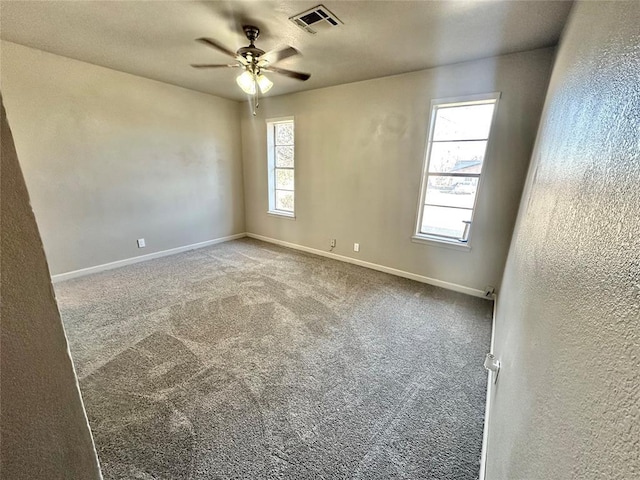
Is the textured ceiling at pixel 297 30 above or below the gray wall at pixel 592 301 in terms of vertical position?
above

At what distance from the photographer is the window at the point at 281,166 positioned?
4.66m

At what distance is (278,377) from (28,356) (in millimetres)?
1616

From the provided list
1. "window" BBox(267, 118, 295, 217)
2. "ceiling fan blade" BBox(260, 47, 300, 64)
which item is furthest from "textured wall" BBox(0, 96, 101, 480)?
"window" BBox(267, 118, 295, 217)

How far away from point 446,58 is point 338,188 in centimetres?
199

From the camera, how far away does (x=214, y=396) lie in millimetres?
1723

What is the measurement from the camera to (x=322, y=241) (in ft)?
14.6

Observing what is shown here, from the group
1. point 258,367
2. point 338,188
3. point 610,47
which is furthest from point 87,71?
point 610,47

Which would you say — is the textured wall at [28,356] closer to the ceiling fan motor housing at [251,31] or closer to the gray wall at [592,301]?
the gray wall at [592,301]

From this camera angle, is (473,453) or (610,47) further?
(473,453)

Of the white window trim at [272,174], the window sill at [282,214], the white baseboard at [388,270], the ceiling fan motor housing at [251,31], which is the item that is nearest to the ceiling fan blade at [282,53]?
the ceiling fan motor housing at [251,31]

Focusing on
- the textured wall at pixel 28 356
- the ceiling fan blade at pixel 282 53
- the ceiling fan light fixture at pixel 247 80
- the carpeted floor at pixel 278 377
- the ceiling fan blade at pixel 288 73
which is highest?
the ceiling fan blade at pixel 282 53

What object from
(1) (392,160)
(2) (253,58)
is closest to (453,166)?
(1) (392,160)

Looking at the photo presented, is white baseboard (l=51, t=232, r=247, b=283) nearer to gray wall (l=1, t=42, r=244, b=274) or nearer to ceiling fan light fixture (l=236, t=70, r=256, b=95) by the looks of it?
gray wall (l=1, t=42, r=244, b=274)

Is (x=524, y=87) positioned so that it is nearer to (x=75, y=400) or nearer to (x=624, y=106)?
(x=624, y=106)
